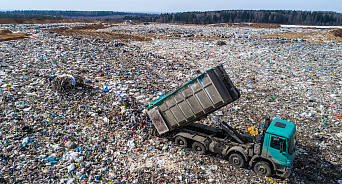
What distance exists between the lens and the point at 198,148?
5953 mm

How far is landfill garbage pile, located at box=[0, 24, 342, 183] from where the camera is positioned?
199 inches

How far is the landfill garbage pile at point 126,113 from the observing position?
199 inches

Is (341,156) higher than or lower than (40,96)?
lower

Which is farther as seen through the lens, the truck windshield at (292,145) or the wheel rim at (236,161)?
the wheel rim at (236,161)

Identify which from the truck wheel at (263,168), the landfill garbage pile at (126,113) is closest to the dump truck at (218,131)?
the truck wheel at (263,168)

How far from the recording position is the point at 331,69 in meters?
11.9

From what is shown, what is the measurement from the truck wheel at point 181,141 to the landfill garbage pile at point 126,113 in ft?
0.55

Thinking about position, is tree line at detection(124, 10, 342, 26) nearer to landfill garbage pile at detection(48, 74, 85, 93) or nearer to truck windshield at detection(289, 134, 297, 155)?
landfill garbage pile at detection(48, 74, 85, 93)

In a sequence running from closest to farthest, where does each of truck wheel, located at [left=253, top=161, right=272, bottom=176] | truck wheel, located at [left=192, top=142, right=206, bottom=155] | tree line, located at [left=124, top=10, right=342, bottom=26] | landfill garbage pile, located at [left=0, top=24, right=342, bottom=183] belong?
truck wheel, located at [left=253, top=161, right=272, bottom=176] < landfill garbage pile, located at [left=0, top=24, right=342, bottom=183] < truck wheel, located at [left=192, top=142, right=206, bottom=155] < tree line, located at [left=124, top=10, right=342, bottom=26]

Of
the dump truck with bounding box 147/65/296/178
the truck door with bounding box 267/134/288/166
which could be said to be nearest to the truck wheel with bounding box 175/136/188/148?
the dump truck with bounding box 147/65/296/178

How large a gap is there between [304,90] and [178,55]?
29.2ft

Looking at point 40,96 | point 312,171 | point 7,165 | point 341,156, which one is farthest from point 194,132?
point 40,96

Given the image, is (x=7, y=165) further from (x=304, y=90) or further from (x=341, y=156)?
(x=304, y=90)

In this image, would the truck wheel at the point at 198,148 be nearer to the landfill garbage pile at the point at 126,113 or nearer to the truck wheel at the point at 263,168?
the landfill garbage pile at the point at 126,113
